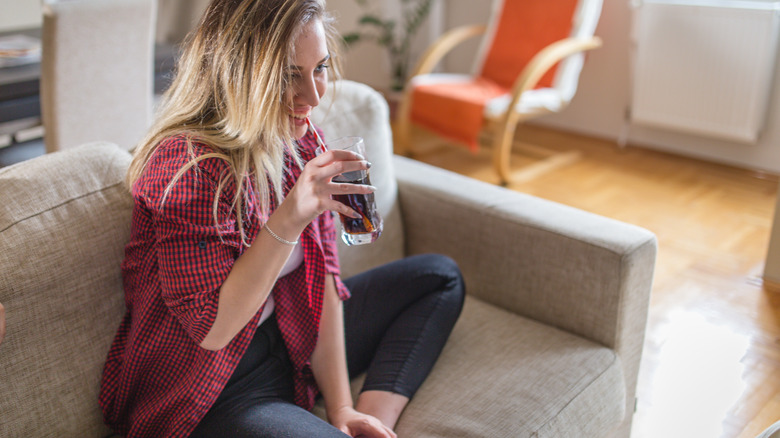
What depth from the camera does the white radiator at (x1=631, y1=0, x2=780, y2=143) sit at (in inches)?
119

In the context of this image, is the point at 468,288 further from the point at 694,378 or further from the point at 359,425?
the point at 694,378

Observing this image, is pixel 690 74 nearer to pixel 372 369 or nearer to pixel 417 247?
pixel 417 247

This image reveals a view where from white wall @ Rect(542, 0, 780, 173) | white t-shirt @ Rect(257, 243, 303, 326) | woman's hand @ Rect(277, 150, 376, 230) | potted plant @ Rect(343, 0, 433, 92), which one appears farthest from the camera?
potted plant @ Rect(343, 0, 433, 92)

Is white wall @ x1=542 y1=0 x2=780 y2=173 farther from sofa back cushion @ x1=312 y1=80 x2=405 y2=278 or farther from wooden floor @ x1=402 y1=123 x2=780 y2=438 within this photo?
sofa back cushion @ x1=312 y1=80 x2=405 y2=278

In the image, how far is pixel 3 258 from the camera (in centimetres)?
108

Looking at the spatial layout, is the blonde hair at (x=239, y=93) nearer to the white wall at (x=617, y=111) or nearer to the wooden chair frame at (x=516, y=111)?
the wooden chair frame at (x=516, y=111)

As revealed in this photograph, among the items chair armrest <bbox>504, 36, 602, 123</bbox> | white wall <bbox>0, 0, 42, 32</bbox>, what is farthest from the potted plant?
white wall <bbox>0, 0, 42, 32</bbox>

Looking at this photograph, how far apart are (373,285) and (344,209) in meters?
0.40

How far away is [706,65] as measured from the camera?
3203 millimetres

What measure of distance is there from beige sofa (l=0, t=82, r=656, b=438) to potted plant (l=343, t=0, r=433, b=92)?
2.56m

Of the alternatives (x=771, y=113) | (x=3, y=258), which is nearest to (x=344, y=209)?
(x=3, y=258)

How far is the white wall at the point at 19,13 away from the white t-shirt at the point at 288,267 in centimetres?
348

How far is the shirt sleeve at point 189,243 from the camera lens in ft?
3.41

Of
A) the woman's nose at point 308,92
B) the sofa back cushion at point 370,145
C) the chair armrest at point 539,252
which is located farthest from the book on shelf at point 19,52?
the woman's nose at point 308,92
